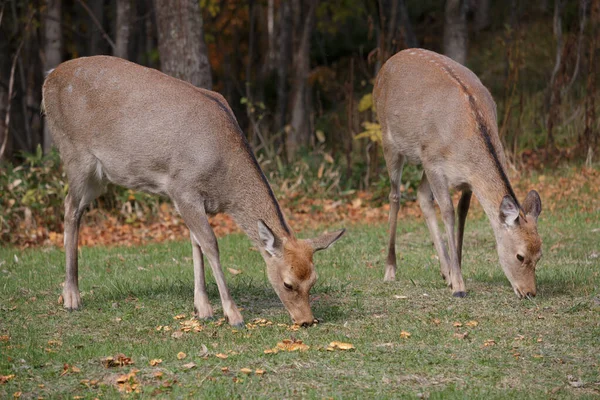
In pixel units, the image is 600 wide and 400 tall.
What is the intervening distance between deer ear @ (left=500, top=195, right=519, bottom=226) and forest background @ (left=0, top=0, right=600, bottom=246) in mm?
6173

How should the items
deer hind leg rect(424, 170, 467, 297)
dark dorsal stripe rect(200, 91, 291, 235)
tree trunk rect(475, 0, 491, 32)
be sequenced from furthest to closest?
1. tree trunk rect(475, 0, 491, 32)
2. deer hind leg rect(424, 170, 467, 297)
3. dark dorsal stripe rect(200, 91, 291, 235)

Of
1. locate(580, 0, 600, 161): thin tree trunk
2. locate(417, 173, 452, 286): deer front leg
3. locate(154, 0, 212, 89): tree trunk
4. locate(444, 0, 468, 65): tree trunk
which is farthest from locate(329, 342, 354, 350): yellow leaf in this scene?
locate(444, 0, 468, 65): tree trunk

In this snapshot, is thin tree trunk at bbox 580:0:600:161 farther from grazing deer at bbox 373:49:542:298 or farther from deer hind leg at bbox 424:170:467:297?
deer hind leg at bbox 424:170:467:297

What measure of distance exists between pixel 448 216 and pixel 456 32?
835cm

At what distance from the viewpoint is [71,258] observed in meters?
8.19

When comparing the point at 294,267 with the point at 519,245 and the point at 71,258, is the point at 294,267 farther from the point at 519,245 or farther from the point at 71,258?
the point at 71,258

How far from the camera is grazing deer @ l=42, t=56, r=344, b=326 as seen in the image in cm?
733

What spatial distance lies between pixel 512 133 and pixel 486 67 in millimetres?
4796


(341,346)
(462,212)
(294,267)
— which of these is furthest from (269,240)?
(462,212)

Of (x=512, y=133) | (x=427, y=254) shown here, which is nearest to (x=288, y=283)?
(x=427, y=254)

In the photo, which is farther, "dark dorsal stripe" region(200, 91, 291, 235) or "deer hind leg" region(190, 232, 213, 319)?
"deer hind leg" region(190, 232, 213, 319)

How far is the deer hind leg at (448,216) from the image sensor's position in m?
8.29

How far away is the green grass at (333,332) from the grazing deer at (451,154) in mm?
404

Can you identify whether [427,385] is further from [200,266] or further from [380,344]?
[200,266]
